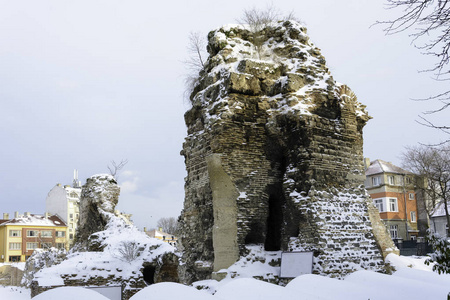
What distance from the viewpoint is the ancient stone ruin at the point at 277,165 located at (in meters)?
10.1

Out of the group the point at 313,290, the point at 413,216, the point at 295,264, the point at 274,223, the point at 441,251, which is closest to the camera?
the point at 441,251

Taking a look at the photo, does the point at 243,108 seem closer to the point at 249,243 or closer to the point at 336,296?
the point at 249,243

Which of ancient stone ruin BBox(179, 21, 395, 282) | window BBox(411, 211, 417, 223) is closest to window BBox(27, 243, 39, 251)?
window BBox(411, 211, 417, 223)

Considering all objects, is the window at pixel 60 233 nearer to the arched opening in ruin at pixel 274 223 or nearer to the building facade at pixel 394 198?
the building facade at pixel 394 198

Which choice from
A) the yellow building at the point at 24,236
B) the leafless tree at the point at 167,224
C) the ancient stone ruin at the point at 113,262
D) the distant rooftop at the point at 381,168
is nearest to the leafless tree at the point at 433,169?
the distant rooftop at the point at 381,168

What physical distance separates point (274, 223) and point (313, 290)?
177 inches

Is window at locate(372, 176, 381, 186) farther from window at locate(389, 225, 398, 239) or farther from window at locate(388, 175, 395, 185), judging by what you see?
window at locate(389, 225, 398, 239)

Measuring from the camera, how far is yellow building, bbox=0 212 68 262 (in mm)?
47594

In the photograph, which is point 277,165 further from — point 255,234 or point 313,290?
point 313,290

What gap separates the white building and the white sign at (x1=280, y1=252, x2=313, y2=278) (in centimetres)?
4563

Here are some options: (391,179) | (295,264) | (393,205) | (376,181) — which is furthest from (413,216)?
(295,264)

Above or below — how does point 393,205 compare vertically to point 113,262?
above

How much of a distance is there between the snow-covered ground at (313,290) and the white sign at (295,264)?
67.3 inches

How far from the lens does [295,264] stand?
9469mm
